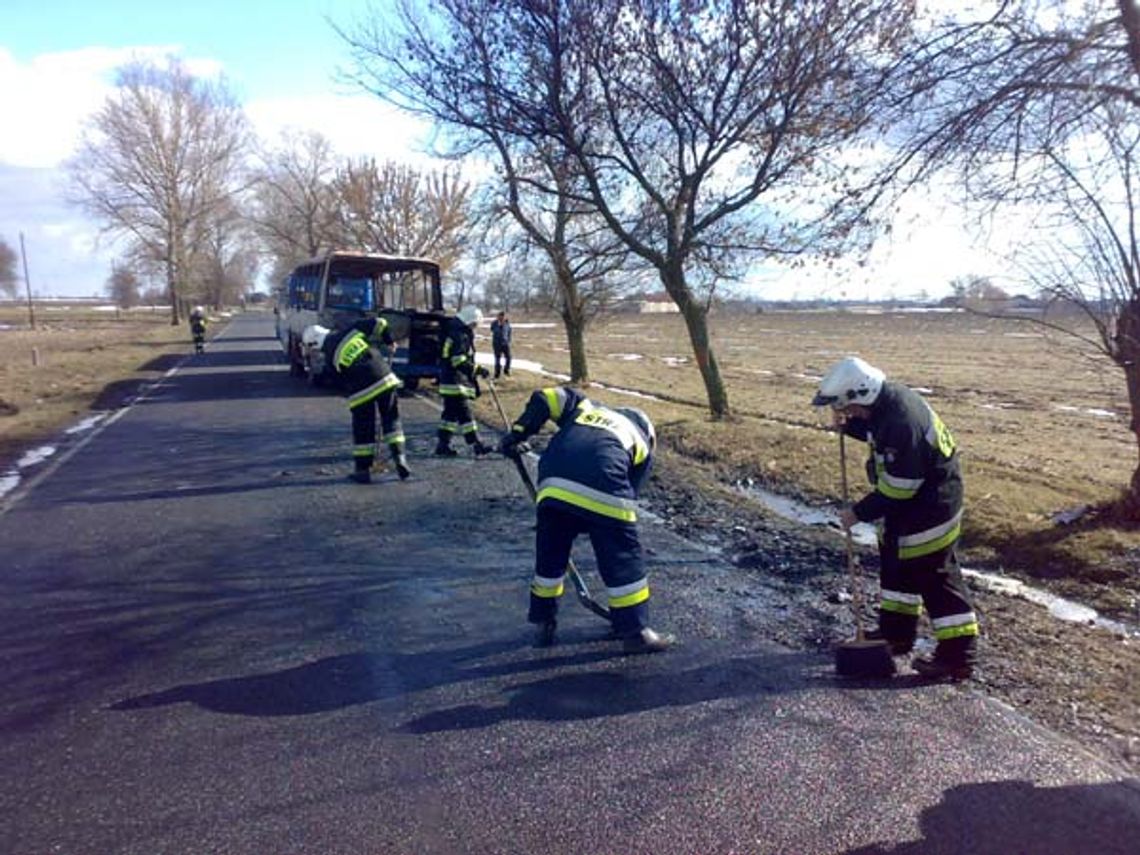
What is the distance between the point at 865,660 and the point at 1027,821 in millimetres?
1243

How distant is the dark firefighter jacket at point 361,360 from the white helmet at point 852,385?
18.9 ft

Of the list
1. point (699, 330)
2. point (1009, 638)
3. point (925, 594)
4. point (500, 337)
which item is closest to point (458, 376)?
point (699, 330)

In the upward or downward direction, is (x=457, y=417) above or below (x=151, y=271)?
below

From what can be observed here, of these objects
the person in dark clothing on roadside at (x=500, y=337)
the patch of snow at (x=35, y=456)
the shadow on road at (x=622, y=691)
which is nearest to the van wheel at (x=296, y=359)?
the person in dark clothing on roadside at (x=500, y=337)

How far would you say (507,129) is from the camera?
12516 mm

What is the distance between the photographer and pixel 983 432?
1433cm

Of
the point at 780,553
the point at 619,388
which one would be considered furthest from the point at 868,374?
the point at 619,388

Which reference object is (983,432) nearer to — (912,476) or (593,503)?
(912,476)

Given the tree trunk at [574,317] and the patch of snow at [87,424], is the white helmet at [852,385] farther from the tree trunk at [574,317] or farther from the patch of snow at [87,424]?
the tree trunk at [574,317]

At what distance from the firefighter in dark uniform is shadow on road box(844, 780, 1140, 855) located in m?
6.84

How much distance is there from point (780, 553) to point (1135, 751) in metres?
3.12

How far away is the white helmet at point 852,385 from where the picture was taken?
4.35 meters

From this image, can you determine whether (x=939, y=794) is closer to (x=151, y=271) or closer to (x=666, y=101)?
(x=666, y=101)

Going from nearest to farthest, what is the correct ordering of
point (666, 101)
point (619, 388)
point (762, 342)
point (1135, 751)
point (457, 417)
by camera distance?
point (1135, 751)
point (457, 417)
point (666, 101)
point (619, 388)
point (762, 342)
